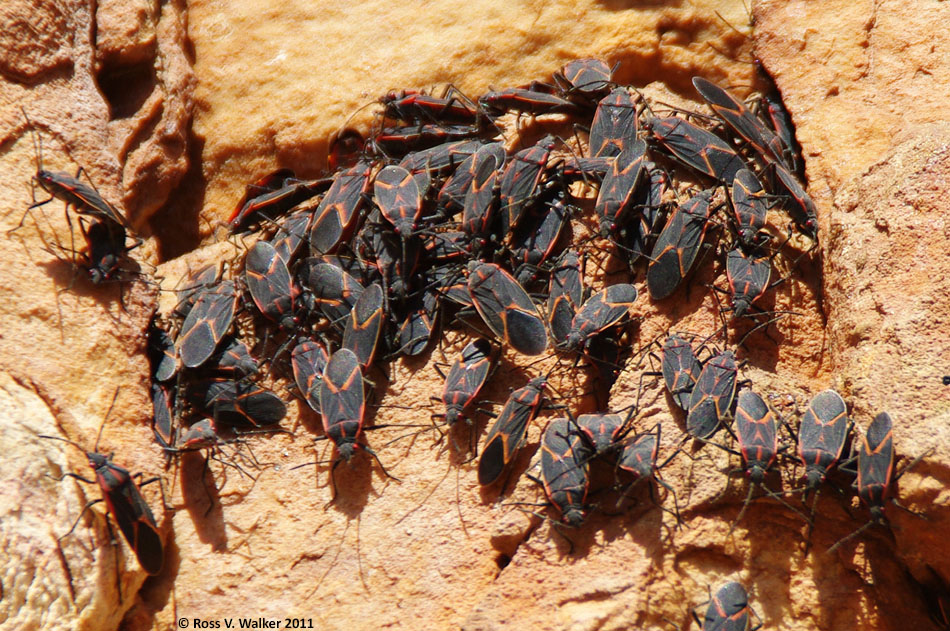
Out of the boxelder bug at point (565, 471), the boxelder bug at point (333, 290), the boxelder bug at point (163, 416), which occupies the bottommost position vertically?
the boxelder bug at point (163, 416)

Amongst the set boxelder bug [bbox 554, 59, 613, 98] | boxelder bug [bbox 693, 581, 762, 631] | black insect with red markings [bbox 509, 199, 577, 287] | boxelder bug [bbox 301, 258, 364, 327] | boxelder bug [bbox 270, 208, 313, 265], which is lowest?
boxelder bug [bbox 693, 581, 762, 631]

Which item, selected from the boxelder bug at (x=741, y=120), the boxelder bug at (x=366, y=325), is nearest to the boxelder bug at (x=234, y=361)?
the boxelder bug at (x=366, y=325)

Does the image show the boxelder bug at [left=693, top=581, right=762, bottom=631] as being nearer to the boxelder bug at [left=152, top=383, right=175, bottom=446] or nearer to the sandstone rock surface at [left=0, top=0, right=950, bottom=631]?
the sandstone rock surface at [left=0, top=0, right=950, bottom=631]

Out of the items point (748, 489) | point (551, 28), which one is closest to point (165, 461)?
point (748, 489)

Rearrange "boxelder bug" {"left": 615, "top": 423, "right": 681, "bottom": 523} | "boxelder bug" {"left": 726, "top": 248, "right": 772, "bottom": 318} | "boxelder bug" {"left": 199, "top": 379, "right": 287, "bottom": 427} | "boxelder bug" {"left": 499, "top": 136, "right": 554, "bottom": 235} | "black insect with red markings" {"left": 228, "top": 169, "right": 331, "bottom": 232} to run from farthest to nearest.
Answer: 1. "black insect with red markings" {"left": 228, "top": 169, "right": 331, "bottom": 232}
2. "boxelder bug" {"left": 499, "top": 136, "right": 554, "bottom": 235}
3. "boxelder bug" {"left": 199, "top": 379, "right": 287, "bottom": 427}
4. "boxelder bug" {"left": 726, "top": 248, "right": 772, "bottom": 318}
5. "boxelder bug" {"left": 615, "top": 423, "right": 681, "bottom": 523}

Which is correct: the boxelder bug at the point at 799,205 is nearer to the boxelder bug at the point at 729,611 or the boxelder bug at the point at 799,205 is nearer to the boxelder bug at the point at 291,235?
the boxelder bug at the point at 729,611

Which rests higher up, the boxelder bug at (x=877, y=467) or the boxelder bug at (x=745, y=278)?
the boxelder bug at (x=745, y=278)

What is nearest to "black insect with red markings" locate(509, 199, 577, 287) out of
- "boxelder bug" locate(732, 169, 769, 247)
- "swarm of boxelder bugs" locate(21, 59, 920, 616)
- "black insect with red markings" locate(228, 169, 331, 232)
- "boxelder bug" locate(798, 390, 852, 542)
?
"swarm of boxelder bugs" locate(21, 59, 920, 616)
